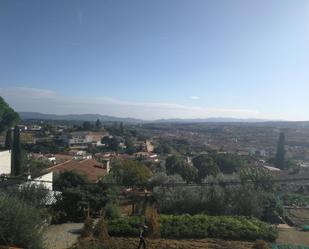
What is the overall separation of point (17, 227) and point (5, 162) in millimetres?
17164

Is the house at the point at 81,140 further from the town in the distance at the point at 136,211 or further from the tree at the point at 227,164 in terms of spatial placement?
the town in the distance at the point at 136,211

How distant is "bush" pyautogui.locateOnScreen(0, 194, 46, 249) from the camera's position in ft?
25.6

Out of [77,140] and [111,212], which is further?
[77,140]

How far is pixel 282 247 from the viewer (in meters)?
14.5

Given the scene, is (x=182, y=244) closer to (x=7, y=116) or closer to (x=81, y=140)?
(x=7, y=116)

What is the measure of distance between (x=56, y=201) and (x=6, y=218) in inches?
461

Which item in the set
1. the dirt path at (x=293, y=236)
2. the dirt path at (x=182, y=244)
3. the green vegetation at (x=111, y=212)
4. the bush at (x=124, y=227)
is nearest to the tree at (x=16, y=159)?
the green vegetation at (x=111, y=212)

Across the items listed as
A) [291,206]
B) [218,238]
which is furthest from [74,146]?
[218,238]

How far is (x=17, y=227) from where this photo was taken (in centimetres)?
805

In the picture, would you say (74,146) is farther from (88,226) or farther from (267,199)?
(88,226)

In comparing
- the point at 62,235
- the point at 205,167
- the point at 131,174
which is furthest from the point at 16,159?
the point at 205,167

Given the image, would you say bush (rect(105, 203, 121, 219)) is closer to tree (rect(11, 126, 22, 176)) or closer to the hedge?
the hedge

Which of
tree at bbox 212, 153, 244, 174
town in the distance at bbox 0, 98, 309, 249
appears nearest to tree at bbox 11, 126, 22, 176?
town in the distance at bbox 0, 98, 309, 249

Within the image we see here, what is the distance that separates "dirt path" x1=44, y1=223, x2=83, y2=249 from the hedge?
156cm
